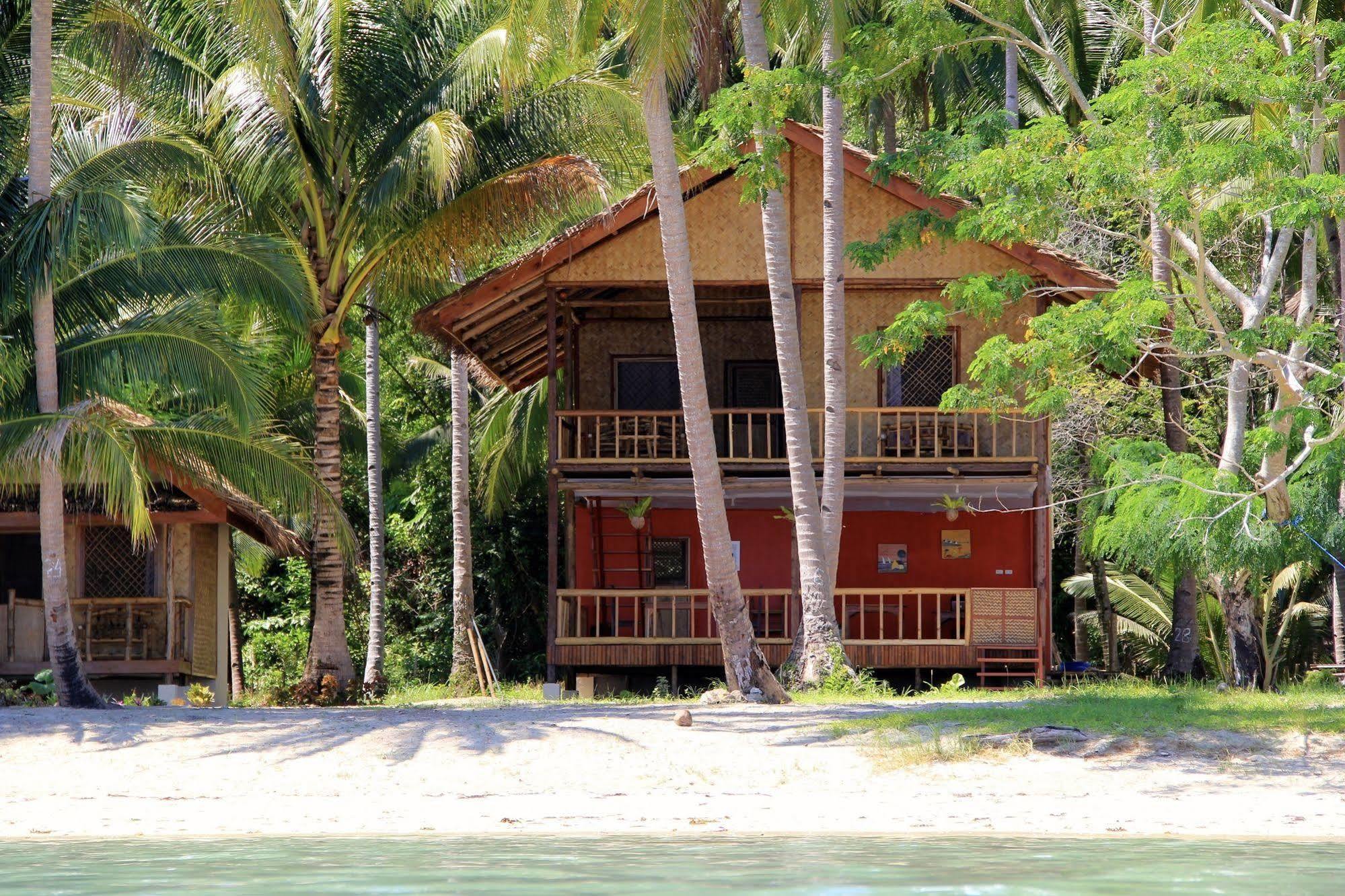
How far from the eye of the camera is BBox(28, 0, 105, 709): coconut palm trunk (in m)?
14.8

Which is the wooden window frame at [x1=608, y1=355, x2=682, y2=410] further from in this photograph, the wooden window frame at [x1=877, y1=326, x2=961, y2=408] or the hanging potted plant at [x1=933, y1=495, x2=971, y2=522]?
the hanging potted plant at [x1=933, y1=495, x2=971, y2=522]

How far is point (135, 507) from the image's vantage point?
13.9 meters

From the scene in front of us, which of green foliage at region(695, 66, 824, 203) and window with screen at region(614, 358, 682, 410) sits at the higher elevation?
green foliage at region(695, 66, 824, 203)

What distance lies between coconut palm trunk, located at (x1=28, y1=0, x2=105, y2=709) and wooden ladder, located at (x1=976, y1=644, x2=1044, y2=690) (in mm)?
10508

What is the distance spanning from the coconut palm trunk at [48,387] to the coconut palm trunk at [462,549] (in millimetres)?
10720

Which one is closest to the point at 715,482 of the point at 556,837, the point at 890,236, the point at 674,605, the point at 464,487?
the point at 890,236

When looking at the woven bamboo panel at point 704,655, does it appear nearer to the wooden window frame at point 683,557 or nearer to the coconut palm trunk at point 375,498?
the wooden window frame at point 683,557

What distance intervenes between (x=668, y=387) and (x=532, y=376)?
15.2 feet

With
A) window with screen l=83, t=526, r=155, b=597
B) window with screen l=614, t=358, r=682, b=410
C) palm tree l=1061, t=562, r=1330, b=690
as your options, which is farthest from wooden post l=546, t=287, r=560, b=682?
palm tree l=1061, t=562, r=1330, b=690

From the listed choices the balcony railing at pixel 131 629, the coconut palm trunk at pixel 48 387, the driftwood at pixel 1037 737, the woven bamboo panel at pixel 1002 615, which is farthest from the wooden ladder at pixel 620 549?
the driftwood at pixel 1037 737

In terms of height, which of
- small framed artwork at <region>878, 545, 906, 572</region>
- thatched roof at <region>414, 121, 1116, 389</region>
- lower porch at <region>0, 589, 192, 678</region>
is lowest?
lower porch at <region>0, 589, 192, 678</region>

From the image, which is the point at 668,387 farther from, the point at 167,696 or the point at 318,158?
the point at 167,696

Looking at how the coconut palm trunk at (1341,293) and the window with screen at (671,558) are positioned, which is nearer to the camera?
the coconut palm trunk at (1341,293)

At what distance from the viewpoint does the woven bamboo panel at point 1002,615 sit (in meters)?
19.7
